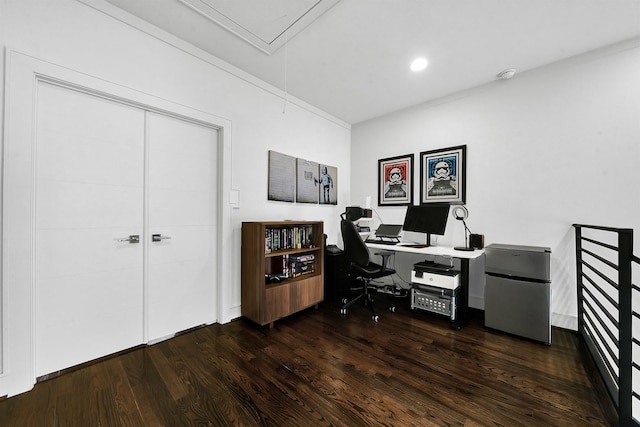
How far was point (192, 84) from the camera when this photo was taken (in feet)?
8.00

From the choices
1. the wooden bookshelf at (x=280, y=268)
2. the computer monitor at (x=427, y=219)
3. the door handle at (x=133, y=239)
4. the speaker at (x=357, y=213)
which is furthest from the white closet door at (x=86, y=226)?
the computer monitor at (x=427, y=219)

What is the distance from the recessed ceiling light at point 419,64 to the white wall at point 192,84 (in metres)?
1.53

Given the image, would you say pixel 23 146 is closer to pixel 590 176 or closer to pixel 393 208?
pixel 393 208

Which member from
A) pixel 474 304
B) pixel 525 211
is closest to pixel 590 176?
pixel 525 211

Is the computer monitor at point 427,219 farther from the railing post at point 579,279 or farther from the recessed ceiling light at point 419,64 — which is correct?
the recessed ceiling light at point 419,64

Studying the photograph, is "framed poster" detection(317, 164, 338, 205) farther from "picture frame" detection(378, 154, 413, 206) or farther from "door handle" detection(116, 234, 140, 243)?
"door handle" detection(116, 234, 140, 243)

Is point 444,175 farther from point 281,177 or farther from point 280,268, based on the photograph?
point 280,268

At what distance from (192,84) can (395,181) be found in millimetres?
2890

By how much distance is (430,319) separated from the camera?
2.80m

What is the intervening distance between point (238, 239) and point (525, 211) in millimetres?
3250

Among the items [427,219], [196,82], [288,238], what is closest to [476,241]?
[427,219]

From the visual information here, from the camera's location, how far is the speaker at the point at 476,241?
292cm

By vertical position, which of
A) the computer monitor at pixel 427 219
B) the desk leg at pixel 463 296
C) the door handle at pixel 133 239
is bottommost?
the desk leg at pixel 463 296

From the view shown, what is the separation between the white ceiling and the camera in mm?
1928
